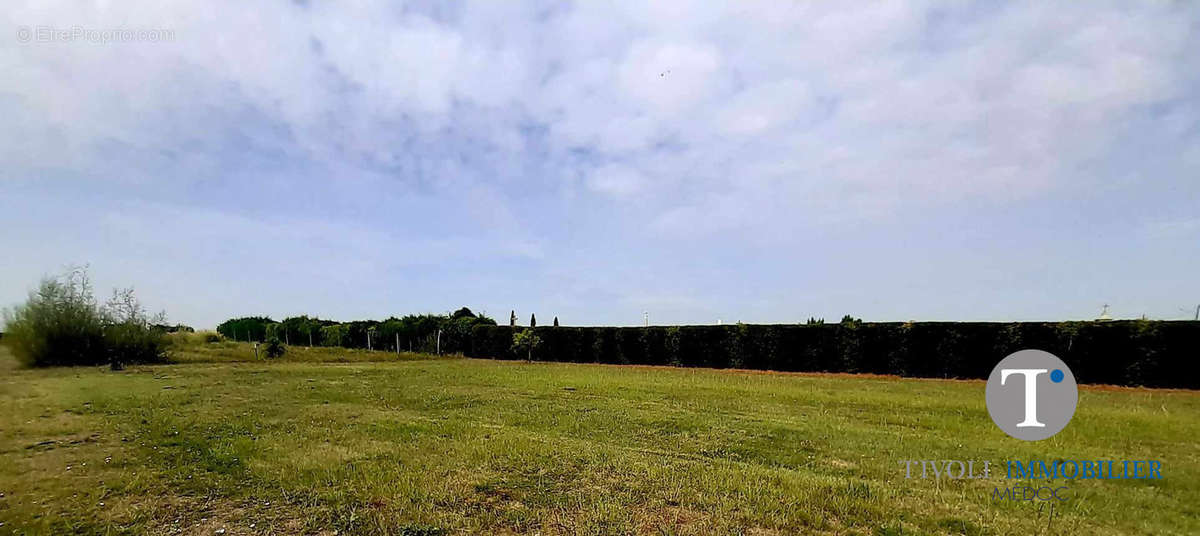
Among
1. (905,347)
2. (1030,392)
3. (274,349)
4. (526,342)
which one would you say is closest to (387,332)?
(274,349)

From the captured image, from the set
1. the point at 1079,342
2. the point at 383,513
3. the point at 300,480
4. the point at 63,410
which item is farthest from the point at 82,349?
the point at 1079,342

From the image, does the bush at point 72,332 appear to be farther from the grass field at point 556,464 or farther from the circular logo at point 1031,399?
the circular logo at point 1031,399

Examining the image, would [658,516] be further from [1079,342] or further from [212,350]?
[212,350]

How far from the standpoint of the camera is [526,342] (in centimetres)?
2369

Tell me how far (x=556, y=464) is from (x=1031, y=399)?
5.03 m

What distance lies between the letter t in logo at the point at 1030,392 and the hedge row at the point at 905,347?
8925 mm

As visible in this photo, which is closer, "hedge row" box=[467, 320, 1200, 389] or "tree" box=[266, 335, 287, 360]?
"hedge row" box=[467, 320, 1200, 389]

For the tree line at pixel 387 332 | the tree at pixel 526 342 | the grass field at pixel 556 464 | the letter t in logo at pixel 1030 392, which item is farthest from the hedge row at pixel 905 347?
the letter t in logo at pixel 1030 392

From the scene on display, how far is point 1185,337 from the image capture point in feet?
36.0

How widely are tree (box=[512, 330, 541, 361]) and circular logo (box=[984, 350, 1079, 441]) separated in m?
18.8

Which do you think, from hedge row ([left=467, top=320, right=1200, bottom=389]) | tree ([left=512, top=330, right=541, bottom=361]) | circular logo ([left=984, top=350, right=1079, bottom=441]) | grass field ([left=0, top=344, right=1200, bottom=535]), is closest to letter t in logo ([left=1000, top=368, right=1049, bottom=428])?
circular logo ([left=984, top=350, right=1079, bottom=441])

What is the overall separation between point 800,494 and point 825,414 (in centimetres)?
428

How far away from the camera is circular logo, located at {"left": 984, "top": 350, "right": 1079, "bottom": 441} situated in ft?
18.4

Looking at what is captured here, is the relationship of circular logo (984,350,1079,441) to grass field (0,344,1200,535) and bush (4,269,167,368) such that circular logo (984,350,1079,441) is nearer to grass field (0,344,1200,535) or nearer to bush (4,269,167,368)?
grass field (0,344,1200,535)
